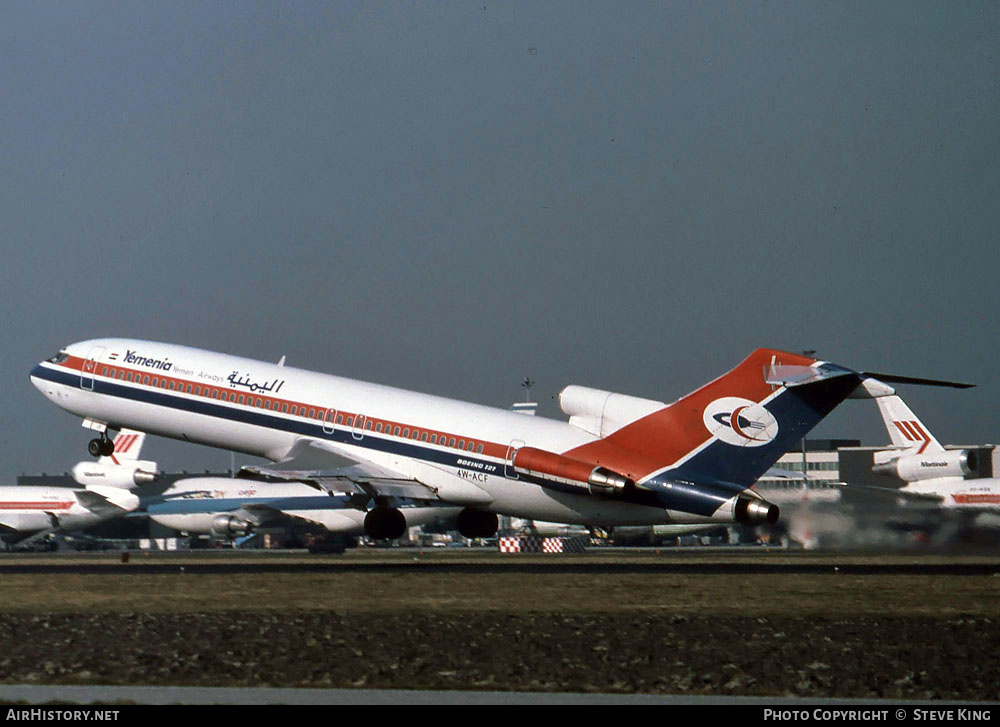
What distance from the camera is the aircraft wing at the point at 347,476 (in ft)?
142

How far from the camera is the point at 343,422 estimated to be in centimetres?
4497

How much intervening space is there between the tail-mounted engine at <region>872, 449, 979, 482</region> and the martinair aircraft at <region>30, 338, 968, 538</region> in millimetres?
22264

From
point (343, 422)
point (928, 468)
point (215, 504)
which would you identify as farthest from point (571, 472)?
point (215, 504)

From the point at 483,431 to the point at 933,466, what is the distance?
26894 mm

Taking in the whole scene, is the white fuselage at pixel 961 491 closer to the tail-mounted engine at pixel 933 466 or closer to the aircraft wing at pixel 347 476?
the tail-mounted engine at pixel 933 466

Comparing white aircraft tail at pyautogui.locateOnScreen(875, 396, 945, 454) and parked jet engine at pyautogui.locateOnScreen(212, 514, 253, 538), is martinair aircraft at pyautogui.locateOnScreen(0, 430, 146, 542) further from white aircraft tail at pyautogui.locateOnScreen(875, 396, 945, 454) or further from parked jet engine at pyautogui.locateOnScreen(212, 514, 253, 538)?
white aircraft tail at pyautogui.locateOnScreen(875, 396, 945, 454)

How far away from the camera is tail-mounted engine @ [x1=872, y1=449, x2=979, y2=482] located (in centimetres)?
6066

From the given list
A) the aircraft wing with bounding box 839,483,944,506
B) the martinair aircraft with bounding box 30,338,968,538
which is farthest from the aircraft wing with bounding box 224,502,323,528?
the aircraft wing with bounding box 839,483,944,506

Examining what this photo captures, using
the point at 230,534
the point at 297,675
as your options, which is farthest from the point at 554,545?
the point at 297,675

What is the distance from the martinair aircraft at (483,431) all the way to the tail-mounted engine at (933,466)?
877 inches

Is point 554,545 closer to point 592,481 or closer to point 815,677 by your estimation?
point 592,481

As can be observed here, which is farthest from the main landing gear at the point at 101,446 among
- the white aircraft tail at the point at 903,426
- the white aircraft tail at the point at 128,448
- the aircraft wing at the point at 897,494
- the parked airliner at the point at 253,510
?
the white aircraft tail at the point at 128,448
